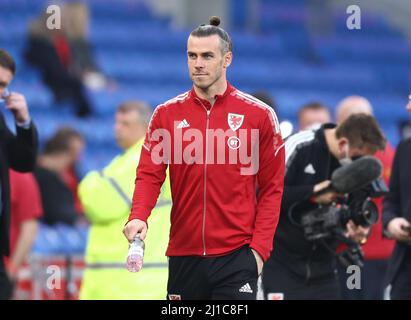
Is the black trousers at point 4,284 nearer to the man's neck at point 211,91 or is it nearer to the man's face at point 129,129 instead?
the man's face at point 129,129

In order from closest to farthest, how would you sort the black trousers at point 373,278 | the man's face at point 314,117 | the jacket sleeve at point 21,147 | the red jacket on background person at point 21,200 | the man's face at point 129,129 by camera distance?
the jacket sleeve at point 21,147 → the man's face at point 129,129 → the red jacket on background person at point 21,200 → the black trousers at point 373,278 → the man's face at point 314,117

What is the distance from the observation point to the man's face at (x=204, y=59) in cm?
640

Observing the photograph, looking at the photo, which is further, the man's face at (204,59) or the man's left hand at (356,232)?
the man's left hand at (356,232)

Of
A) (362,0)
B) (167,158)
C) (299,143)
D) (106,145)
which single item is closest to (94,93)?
(106,145)

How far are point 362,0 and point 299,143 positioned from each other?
1296 cm

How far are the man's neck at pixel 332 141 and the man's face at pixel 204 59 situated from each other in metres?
1.70

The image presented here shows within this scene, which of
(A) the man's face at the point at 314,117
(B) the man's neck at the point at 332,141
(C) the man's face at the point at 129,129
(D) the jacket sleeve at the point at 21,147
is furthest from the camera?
(A) the man's face at the point at 314,117

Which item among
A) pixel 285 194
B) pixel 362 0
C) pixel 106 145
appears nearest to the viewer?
pixel 285 194

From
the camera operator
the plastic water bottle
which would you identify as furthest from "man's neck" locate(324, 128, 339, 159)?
the plastic water bottle

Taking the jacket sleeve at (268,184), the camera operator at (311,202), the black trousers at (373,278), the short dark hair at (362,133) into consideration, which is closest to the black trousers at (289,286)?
the camera operator at (311,202)

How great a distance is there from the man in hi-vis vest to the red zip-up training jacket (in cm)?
157

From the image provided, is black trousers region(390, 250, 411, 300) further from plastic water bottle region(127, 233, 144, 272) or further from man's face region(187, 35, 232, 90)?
plastic water bottle region(127, 233, 144, 272)
